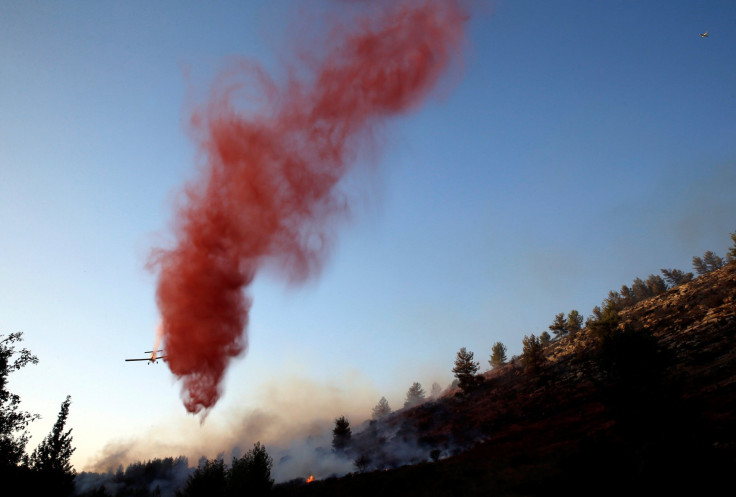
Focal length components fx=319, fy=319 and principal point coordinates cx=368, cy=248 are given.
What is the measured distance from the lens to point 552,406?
133 feet

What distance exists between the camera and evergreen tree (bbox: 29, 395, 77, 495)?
93.1ft

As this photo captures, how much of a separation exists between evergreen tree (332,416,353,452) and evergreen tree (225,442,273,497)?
116 feet

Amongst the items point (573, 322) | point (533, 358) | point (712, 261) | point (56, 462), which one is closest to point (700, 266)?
point (712, 261)

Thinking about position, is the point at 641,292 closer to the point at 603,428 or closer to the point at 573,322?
the point at 573,322

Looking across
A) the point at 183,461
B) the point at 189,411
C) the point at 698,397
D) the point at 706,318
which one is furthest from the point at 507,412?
the point at 183,461

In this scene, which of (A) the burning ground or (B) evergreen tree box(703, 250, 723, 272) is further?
(B) evergreen tree box(703, 250, 723, 272)

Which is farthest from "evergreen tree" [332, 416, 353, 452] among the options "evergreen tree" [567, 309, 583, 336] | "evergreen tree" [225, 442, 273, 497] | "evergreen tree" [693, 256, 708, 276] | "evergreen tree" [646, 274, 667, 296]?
"evergreen tree" [693, 256, 708, 276]

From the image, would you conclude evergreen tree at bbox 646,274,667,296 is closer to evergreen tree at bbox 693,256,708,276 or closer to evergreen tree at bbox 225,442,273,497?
evergreen tree at bbox 693,256,708,276

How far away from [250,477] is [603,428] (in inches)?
1230

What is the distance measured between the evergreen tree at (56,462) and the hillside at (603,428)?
20.2m

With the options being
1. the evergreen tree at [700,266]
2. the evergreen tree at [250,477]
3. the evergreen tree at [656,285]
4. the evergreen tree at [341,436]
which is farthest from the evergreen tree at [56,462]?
the evergreen tree at [700,266]

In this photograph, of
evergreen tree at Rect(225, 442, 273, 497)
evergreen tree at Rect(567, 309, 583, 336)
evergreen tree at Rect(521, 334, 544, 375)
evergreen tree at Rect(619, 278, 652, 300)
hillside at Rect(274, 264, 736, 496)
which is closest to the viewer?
hillside at Rect(274, 264, 736, 496)

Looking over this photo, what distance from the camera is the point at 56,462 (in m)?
32.1

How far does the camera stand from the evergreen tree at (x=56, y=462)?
93.1ft
